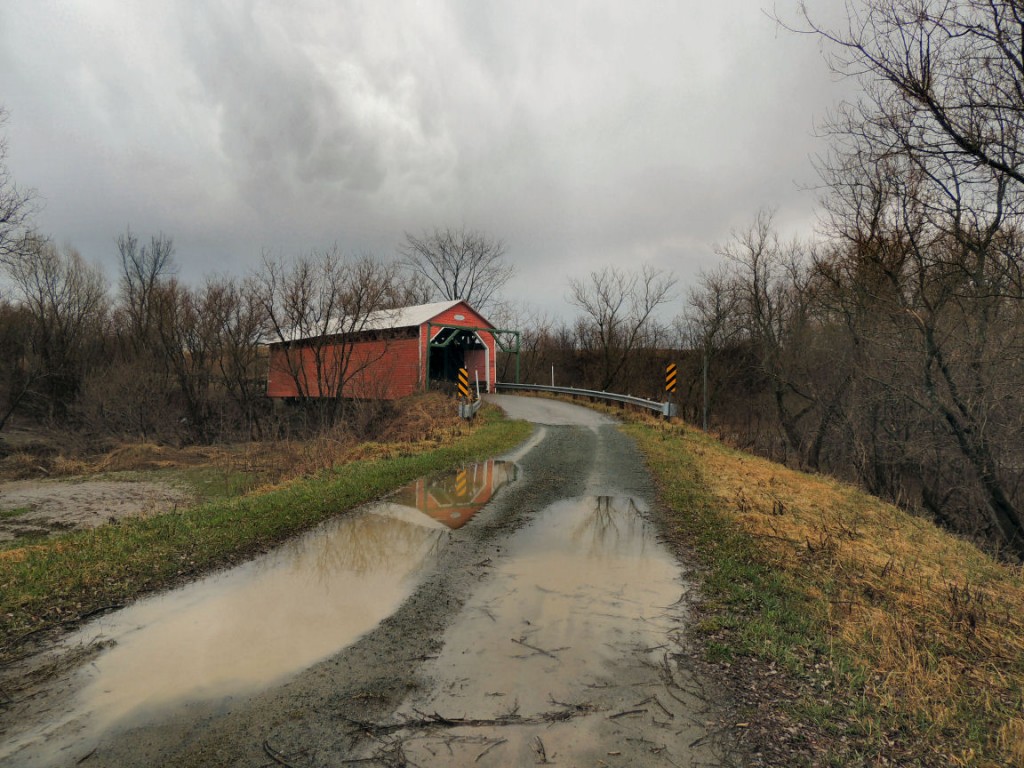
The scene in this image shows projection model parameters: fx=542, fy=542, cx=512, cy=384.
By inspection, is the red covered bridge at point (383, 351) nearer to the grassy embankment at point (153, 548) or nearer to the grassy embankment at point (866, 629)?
the grassy embankment at point (153, 548)

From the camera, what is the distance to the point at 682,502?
28.6ft

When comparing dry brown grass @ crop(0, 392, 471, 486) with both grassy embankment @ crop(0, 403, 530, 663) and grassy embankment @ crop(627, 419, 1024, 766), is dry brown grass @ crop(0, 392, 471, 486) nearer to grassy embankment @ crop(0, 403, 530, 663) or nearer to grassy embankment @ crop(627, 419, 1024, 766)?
grassy embankment @ crop(0, 403, 530, 663)

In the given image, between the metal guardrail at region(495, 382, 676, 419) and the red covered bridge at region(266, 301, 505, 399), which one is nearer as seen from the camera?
the metal guardrail at region(495, 382, 676, 419)

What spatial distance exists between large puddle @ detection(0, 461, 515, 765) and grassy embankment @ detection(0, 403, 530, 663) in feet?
1.29

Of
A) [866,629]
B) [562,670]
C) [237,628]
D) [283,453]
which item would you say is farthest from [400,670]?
[283,453]

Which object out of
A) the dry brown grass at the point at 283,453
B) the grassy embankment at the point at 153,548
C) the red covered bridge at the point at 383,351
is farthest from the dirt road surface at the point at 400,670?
the red covered bridge at the point at 383,351

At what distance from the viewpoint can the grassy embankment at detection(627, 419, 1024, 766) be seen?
120 inches

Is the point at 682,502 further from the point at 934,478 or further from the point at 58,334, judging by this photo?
the point at 58,334

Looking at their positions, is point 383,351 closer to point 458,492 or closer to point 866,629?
point 458,492

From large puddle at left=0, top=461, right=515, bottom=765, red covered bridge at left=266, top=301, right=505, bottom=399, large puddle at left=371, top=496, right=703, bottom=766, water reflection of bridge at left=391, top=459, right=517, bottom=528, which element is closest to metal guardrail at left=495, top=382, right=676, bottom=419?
red covered bridge at left=266, top=301, right=505, bottom=399

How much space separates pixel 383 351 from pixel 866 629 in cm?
2548

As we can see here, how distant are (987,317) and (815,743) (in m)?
12.1

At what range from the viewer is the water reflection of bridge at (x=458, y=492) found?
27.0 feet

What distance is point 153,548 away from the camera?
6.10 metres
